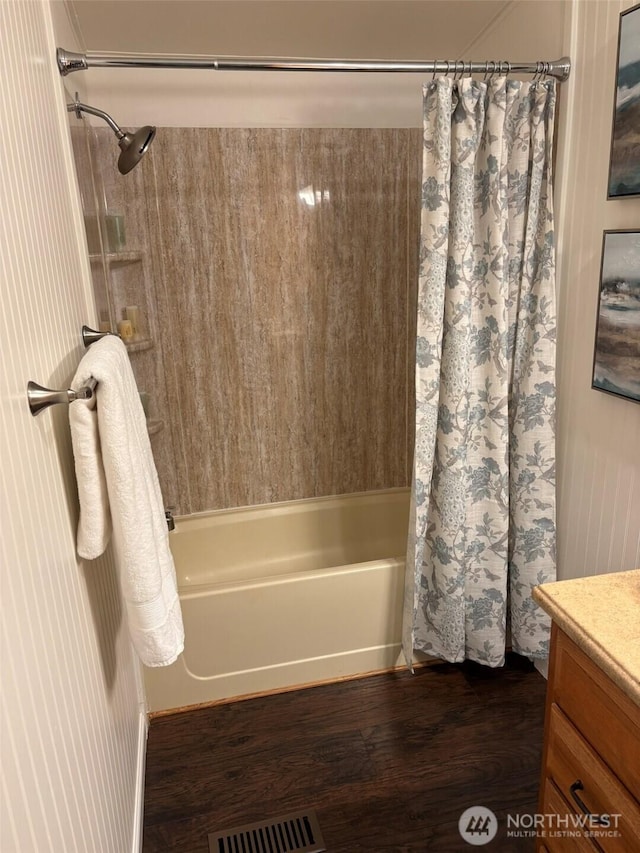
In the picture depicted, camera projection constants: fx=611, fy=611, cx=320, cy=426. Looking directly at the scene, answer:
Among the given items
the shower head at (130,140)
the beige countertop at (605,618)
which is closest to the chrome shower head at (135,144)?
the shower head at (130,140)

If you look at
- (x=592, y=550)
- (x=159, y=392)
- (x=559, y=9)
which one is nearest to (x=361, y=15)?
(x=559, y=9)

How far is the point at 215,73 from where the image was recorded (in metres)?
2.44

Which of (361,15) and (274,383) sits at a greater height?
(361,15)

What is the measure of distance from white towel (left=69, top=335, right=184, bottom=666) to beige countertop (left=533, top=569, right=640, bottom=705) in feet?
2.50

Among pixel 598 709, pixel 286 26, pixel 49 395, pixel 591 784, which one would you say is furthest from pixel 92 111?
pixel 591 784

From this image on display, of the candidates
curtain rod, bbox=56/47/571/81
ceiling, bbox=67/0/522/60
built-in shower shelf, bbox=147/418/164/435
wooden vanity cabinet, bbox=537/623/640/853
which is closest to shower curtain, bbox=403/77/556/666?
curtain rod, bbox=56/47/571/81

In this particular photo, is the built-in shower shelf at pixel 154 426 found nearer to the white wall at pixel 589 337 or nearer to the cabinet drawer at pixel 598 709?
the white wall at pixel 589 337

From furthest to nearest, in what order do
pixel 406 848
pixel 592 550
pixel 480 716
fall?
pixel 480 716
pixel 592 550
pixel 406 848

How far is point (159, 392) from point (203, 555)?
76 centimetres

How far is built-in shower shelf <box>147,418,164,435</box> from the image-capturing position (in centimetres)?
250

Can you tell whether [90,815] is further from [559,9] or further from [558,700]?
[559,9]

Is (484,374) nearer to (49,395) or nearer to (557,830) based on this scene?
(557,830)

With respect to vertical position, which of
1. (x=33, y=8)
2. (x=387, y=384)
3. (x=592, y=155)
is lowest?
A: (x=387, y=384)

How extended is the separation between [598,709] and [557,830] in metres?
0.36
